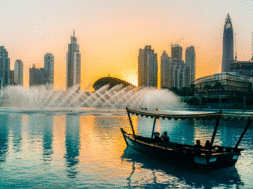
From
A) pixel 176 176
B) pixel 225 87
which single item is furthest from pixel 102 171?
pixel 225 87

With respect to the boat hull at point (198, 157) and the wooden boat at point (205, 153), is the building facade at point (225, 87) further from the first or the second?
the boat hull at point (198, 157)

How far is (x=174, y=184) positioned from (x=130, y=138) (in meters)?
9.28

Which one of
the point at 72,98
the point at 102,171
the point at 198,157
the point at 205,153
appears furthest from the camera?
the point at 72,98

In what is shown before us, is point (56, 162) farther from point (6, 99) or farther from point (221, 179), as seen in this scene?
point (6, 99)

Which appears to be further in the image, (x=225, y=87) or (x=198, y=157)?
(x=225, y=87)

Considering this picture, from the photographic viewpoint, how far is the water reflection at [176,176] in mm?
16031

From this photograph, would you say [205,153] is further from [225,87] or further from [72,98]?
[225,87]

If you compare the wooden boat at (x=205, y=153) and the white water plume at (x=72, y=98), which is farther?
the white water plume at (x=72, y=98)

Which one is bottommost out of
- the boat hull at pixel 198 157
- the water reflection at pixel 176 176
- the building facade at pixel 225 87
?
the water reflection at pixel 176 176

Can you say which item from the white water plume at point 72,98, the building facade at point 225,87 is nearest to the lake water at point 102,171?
the white water plume at point 72,98

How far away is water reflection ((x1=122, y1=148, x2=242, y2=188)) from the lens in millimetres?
16031

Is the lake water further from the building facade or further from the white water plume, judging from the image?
the building facade

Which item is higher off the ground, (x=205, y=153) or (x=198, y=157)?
(x=205, y=153)

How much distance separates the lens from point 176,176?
1742 cm
